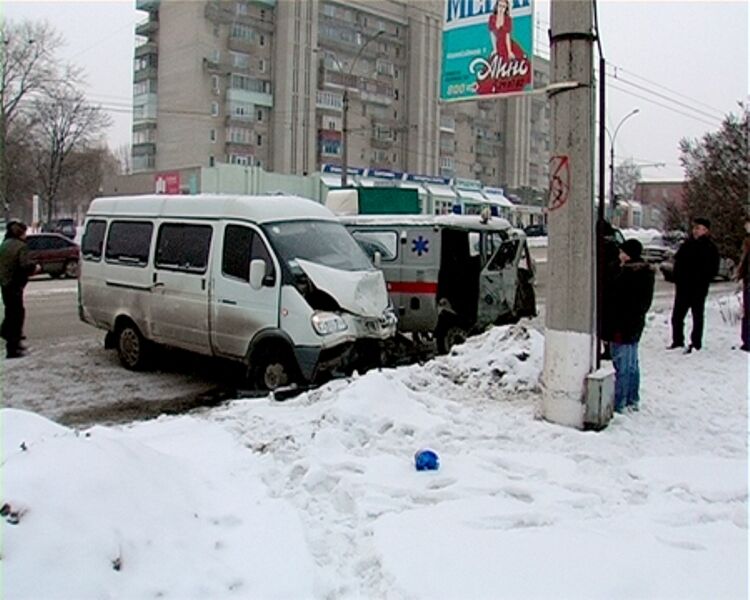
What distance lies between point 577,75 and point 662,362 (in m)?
4.45

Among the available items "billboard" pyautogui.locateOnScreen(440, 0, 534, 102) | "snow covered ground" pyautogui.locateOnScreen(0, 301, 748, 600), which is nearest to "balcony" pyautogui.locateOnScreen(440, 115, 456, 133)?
"billboard" pyautogui.locateOnScreen(440, 0, 534, 102)

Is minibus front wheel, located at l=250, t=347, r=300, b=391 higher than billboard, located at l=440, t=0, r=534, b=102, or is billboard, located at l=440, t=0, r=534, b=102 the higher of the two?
billboard, located at l=440, t=0, r=534, b=102

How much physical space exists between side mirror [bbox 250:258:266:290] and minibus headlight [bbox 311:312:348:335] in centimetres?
79

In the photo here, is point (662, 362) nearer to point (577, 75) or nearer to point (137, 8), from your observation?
point (577, 75)

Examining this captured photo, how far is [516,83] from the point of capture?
6402mm

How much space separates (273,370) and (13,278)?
4972mm

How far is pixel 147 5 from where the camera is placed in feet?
217

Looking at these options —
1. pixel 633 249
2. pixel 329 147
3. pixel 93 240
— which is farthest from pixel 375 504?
pixel 329 147

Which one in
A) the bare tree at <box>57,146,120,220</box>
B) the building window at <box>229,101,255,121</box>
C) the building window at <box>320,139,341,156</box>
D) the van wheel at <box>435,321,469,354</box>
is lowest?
the van wheel at <box>435,321,469,354</box>

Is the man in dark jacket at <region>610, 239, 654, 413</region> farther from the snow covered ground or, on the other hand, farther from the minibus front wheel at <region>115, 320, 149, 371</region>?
the minibus front wheel at <region>115, 320, 149, 371</region>

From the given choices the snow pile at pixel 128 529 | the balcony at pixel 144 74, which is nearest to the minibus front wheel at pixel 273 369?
the snow pile at pixel 128 529

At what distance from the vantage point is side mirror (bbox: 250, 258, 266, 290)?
8328 mm

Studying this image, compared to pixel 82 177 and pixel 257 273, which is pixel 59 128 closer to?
pixel 82 177

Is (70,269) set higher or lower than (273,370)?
higher
